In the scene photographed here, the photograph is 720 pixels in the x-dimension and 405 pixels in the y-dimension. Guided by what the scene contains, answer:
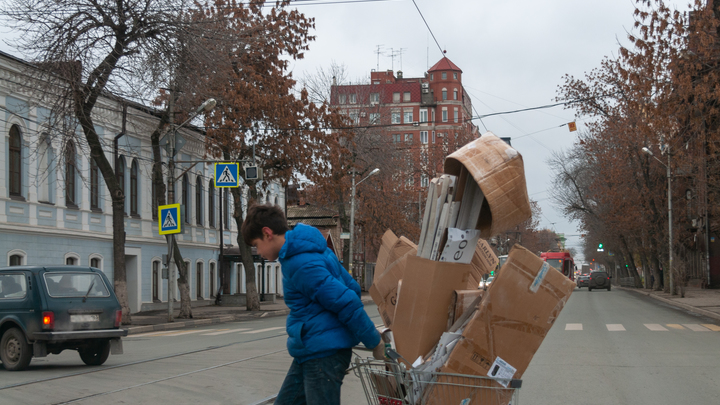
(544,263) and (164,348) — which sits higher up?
(544,263)

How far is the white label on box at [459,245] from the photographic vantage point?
380 cm

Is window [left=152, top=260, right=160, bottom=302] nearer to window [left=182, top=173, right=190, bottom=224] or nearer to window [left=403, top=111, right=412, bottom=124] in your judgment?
window [left=182, top=173, right=190, bottom=224]

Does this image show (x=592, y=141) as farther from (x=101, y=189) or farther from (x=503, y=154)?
(x=503, y=154)

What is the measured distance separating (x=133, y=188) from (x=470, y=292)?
29553mm

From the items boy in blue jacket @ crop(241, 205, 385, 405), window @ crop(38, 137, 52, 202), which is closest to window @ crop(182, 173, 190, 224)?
window @ crop(38, 137, 52, 202)

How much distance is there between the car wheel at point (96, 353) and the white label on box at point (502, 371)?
960 cm

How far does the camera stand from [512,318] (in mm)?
3818

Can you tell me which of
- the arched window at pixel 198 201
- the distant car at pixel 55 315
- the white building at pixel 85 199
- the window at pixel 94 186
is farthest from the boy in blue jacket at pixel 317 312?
the arched window at pixel 198 201

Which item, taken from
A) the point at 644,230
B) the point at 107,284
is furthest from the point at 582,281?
the point at 107,284

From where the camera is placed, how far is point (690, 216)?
46812 millimetres

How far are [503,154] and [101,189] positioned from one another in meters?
27.3

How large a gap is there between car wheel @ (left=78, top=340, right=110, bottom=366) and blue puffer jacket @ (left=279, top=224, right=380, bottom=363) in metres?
9.10

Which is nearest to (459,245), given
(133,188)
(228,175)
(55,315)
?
(55,315)

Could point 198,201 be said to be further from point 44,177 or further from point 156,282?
point 44,177
